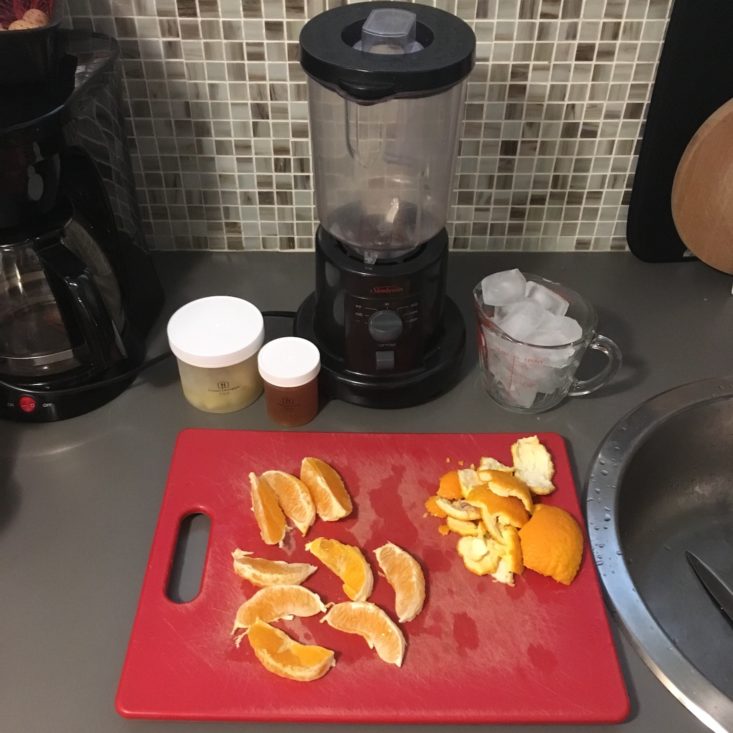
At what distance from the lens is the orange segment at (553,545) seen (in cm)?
77

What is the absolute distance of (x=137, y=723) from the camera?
2.22 feet

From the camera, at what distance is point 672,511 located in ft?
3.34

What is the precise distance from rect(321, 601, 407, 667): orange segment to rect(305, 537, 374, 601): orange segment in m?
0.02

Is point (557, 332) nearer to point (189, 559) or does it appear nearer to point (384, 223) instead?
point (384, 223)

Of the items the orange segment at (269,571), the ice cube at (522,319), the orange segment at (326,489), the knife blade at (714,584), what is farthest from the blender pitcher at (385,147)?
the knife blade at (714,584)

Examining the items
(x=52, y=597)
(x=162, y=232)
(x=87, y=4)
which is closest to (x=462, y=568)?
(x=52, y=597)

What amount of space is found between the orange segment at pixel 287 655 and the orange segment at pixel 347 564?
0.07 meters

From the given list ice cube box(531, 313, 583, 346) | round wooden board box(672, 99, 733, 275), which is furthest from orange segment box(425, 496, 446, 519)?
round wooden board box(672, 99, 733, 275)

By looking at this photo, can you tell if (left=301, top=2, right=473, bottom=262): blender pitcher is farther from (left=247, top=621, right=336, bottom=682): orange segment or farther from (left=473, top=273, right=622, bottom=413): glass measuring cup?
(left=247, top=621, right=336, bottom=682): orange segment

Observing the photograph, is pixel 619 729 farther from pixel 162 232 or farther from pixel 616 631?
pixel 162 232

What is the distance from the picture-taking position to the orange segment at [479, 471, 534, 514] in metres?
0.82

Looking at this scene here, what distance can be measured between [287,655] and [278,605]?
53mm

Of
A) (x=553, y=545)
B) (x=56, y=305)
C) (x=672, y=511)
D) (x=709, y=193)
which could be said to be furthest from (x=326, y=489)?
(x=709, y=193)

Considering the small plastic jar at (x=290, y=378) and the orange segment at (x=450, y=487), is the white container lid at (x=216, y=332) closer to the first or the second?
the small plastic jar at (x=290, y=378)
